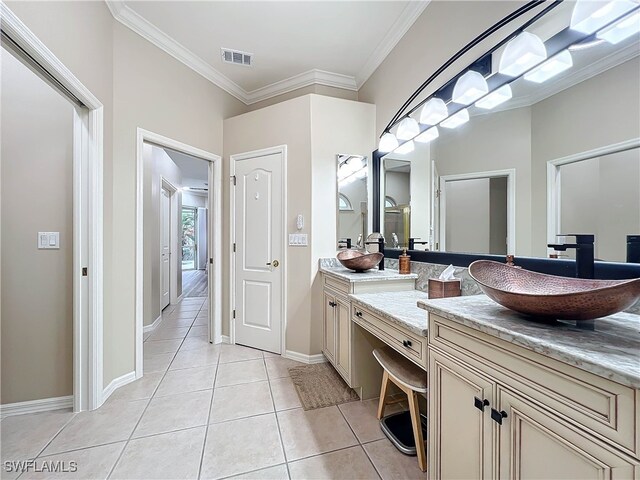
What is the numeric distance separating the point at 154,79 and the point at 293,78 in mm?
1375

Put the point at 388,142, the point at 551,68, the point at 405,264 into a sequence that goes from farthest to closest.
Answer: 1. the point at 388,142
2. the point at 405,264
3. the point at 551,68

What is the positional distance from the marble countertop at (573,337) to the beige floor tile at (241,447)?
1242 mm

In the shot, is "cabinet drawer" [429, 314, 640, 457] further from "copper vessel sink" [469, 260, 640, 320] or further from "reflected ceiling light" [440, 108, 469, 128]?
"reflected ceiling light" [440, 108, 469, 128]

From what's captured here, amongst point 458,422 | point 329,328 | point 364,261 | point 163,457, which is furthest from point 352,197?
point 163,457

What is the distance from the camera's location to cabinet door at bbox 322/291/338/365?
7.26 feet

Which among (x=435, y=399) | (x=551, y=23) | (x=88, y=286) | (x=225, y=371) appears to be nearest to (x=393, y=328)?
(x=435, y=399)

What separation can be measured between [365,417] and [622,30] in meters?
2.23

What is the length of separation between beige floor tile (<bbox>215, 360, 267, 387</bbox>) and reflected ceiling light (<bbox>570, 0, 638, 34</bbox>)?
276 cm

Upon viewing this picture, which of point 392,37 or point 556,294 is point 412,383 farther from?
point 392,37

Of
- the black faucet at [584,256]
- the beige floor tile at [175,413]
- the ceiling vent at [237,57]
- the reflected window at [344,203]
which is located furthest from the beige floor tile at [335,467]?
the ceiling vent at [237,57]

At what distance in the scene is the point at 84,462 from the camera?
141 centimetres

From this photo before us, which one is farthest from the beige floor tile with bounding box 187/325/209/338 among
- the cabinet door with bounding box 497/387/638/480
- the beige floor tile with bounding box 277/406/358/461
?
the cabinet door with bounding box 497/387/638/480

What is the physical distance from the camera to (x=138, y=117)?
2254mm

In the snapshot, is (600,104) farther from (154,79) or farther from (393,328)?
(154,79)
